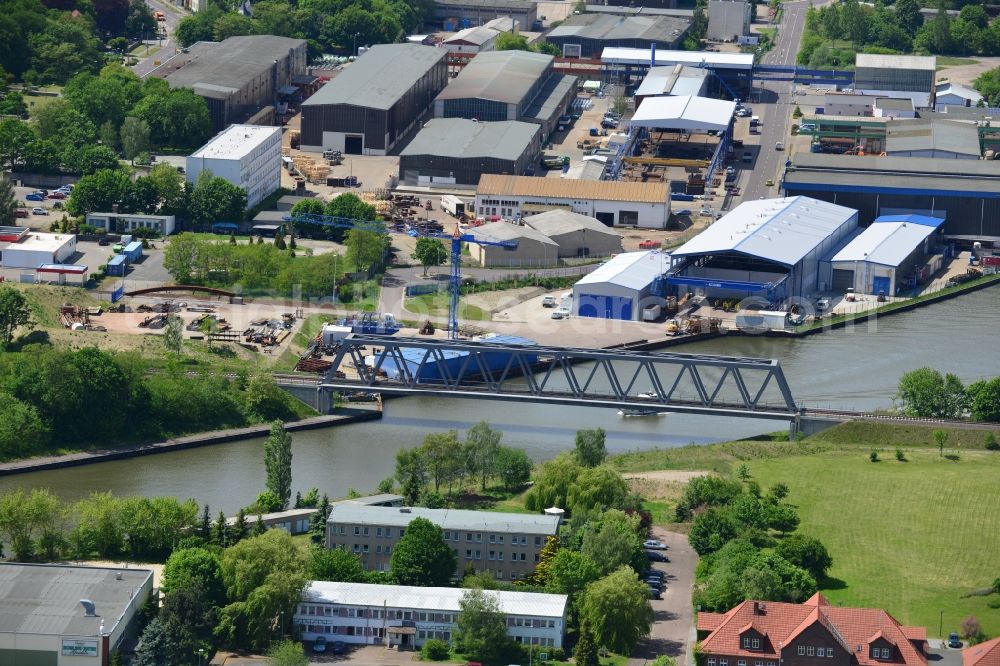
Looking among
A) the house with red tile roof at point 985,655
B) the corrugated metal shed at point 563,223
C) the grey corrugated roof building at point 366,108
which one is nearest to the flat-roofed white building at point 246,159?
the grey corrugated roof building at point 366,108

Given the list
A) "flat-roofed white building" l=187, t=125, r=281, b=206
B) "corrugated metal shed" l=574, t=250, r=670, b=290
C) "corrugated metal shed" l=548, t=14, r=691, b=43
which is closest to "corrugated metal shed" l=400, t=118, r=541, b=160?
"flat-roofed white building" l=187, t=125, r=281, b=206

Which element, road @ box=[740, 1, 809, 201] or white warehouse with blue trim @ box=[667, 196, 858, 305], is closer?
white warehouse with blue trim @ box=[667, 196, 858, 305]

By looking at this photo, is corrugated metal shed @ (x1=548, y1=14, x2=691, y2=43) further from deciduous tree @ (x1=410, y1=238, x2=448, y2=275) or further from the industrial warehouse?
deciduous tree @ (x1=410, y1=238, x2=448, y2=275)

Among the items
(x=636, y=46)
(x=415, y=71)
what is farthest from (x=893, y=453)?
(x=636, y=46)

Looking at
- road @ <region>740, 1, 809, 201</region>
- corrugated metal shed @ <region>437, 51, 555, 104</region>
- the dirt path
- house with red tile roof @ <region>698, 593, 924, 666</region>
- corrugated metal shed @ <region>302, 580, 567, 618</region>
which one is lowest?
road @ <region>740, 1, 809, 201</region>

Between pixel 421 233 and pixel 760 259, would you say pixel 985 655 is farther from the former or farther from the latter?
pixel 421 233

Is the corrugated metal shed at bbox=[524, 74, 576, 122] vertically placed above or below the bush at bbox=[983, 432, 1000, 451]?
above

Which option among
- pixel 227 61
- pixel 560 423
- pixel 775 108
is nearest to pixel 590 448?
pixel 560 423
